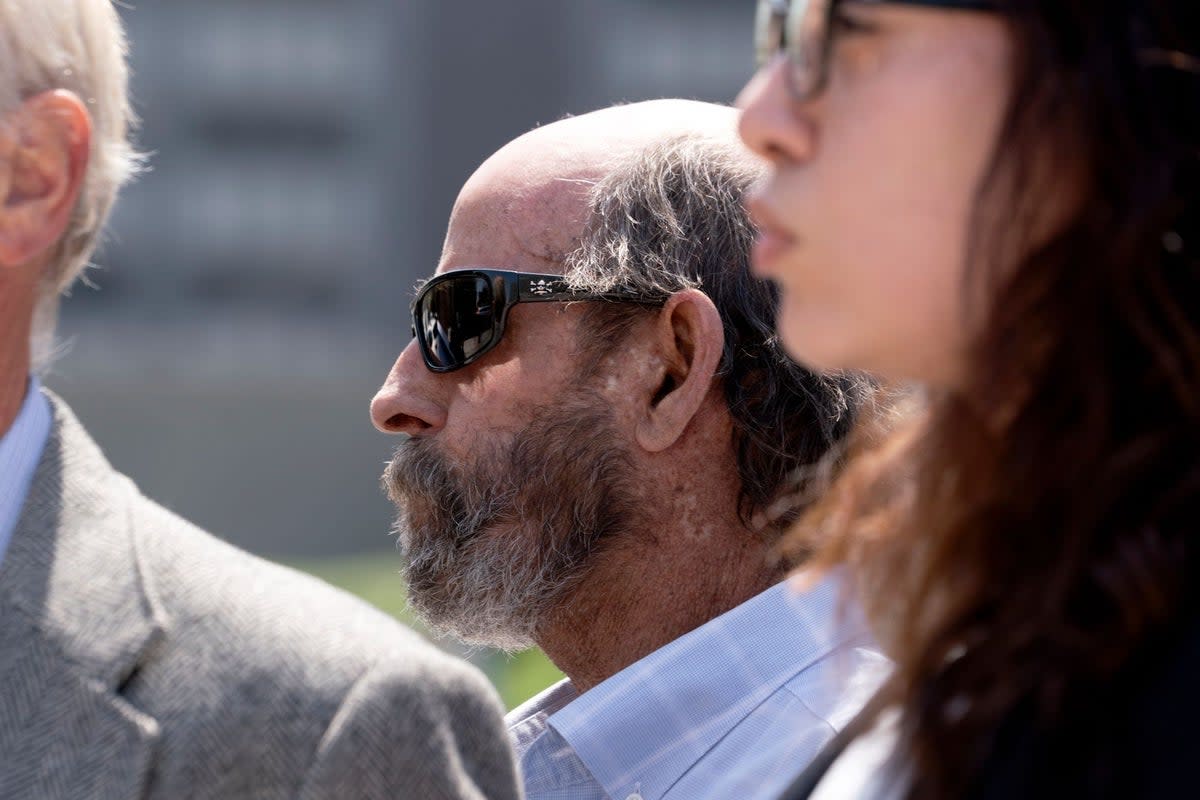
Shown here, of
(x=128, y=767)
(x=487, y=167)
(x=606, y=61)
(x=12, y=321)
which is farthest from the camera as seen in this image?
(x=606, y=61)

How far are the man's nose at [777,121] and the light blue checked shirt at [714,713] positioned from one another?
3.64 feet

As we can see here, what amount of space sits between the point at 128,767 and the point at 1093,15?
119 cm

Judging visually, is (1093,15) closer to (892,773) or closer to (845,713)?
(892,773)

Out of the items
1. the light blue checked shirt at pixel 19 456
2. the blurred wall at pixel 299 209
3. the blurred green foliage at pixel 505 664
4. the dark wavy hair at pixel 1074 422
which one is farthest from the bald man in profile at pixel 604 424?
the blurred wall at pixel 299 209

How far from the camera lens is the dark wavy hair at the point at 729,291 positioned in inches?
110

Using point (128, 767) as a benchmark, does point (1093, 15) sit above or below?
above

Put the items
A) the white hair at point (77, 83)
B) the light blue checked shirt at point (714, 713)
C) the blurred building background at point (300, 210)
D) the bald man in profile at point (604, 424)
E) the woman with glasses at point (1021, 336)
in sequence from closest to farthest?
the woman with glasses at point (1021, 336) → the white hair at point (77, 83) → the light blue checked shirt at point (714, 713) → the bald man in profile at point (604, 424) → the blurred building background at point (300, 210)

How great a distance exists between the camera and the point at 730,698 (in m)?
2.55

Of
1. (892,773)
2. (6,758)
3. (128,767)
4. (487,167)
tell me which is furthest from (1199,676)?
(487,167)

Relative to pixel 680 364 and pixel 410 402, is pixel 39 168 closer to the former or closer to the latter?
pixel 410 402

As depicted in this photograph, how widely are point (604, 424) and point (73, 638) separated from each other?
120cm

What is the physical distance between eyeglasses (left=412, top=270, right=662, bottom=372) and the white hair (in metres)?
0.83

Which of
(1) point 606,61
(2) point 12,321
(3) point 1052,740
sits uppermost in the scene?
(3) point 1052,740

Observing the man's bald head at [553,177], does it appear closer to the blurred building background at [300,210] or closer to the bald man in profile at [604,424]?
the bald man in profile at [604,424]
